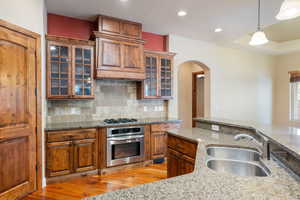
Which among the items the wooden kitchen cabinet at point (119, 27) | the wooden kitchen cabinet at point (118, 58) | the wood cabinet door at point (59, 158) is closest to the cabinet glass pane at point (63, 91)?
the wooden kitchen cabinet at point (118, 58)

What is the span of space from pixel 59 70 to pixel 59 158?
1.42 metres

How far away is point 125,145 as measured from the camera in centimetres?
339

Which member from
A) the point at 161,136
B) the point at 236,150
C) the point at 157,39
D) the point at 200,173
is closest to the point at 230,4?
the point at 157,39

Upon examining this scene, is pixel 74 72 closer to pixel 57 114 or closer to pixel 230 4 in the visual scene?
pixel 57 114

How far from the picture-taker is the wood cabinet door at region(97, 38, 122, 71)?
3.33m

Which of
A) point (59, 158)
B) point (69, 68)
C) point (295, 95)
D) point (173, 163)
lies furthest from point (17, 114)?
point (295, 95)

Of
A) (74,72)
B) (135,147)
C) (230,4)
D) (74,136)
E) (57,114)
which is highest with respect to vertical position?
(230,4)

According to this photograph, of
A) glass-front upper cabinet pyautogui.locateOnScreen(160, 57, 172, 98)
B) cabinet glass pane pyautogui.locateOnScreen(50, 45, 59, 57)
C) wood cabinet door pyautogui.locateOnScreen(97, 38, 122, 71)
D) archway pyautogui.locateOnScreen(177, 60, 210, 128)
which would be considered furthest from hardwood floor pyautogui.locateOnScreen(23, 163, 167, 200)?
archway pyautogui.locateOnScreen(177, 60, 210, 128)

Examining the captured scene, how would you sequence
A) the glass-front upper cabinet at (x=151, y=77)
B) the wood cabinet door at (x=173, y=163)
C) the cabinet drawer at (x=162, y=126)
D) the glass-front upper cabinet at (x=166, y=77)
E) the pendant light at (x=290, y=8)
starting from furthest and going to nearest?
the glass-front upper cabinet at (x=166, y=77) < the glass-front upper cabinet at (x=151, y=77) < the cabinet drawer at (x=162, y=126) < the wood cabinet door at (x=173, y=163) < the pendant light at (x=290, y=8)

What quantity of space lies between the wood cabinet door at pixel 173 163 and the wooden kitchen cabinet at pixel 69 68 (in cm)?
181

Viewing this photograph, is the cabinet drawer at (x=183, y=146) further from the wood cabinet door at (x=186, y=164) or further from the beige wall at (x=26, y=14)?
the beige wall at (x=26, y=14)

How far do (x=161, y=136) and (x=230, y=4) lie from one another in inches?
104

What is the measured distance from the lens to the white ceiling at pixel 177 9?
2926 millimetres

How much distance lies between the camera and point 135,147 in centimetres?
351
